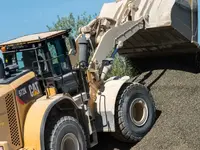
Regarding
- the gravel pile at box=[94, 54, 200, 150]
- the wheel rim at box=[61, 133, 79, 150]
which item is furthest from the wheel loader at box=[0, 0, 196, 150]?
the gravel pile at box=[94, 54, 200, 150]

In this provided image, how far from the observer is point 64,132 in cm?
608

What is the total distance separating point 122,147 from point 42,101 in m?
2.07

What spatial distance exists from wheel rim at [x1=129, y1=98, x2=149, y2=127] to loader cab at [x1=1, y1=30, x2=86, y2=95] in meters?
1.22

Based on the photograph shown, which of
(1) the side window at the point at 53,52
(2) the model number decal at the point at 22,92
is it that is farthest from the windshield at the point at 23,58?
(2) the model number decal at the point at 22,92

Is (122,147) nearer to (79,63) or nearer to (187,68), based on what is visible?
(79,63)

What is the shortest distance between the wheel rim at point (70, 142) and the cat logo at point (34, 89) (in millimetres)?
778

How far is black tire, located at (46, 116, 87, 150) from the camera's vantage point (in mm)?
5898

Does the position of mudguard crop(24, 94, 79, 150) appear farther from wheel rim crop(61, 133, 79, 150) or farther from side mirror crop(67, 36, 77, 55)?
side mirror crop(67, 36, 77, 55)

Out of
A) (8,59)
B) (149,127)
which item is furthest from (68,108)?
(149,127)

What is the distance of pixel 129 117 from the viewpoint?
7.44 metres

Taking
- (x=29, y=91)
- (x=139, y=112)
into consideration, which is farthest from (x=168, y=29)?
(x=29, y=91)

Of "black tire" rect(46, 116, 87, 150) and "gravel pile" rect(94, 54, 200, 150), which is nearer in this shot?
"black tire" rect(46, 116, 87, 150)

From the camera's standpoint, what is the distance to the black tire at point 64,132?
590cm

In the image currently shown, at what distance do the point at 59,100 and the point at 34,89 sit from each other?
16.2 inches
